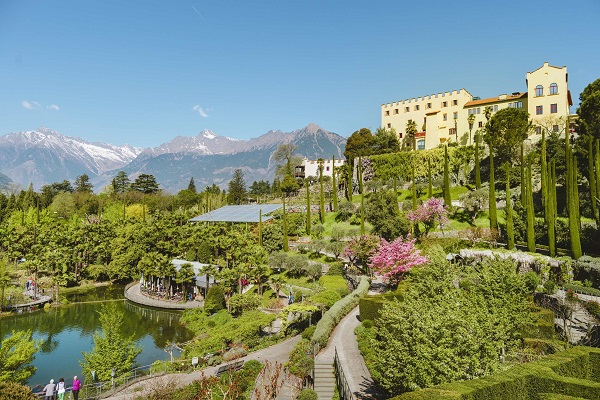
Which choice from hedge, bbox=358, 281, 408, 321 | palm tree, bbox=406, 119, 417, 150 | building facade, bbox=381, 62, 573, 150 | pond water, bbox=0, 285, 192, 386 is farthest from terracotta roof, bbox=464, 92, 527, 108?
pond water, bbox=0, 285, 192, 386

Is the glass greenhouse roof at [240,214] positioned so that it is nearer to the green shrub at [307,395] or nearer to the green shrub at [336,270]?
the green shrub at [336,270]

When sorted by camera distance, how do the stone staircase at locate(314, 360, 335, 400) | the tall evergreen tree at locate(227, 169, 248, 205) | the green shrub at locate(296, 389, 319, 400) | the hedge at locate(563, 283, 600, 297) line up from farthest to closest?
the tall evergreen tree at locate(227, 169, 248, 205) → the hedge at locate(563, 283, 600, 297) → the stone staircase at locate(314, 360, 335, 400) → the green shrub at locate(296, 389, 319, 400)

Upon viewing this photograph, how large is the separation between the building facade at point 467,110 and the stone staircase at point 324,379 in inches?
2291

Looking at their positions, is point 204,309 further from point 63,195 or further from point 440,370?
A: point 63,195

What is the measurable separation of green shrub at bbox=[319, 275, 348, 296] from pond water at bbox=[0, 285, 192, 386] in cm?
1331

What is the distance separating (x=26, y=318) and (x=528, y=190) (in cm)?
5285

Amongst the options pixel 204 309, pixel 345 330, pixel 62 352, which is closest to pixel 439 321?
pixel 345 330

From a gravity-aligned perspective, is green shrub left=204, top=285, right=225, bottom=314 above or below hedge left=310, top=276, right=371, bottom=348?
below

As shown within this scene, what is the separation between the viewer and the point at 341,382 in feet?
57.8

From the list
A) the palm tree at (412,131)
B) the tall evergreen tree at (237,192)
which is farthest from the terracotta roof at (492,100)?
the tall evergreen tree at (237,192)

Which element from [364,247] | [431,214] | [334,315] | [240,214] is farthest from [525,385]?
[240,214]

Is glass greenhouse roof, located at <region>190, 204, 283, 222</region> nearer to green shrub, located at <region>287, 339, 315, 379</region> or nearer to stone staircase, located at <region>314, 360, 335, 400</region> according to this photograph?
green shrub, located at <region>287, 339, 315, 379</region>

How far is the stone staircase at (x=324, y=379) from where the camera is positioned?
18234mm

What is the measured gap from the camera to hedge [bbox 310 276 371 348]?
22.4 meters
